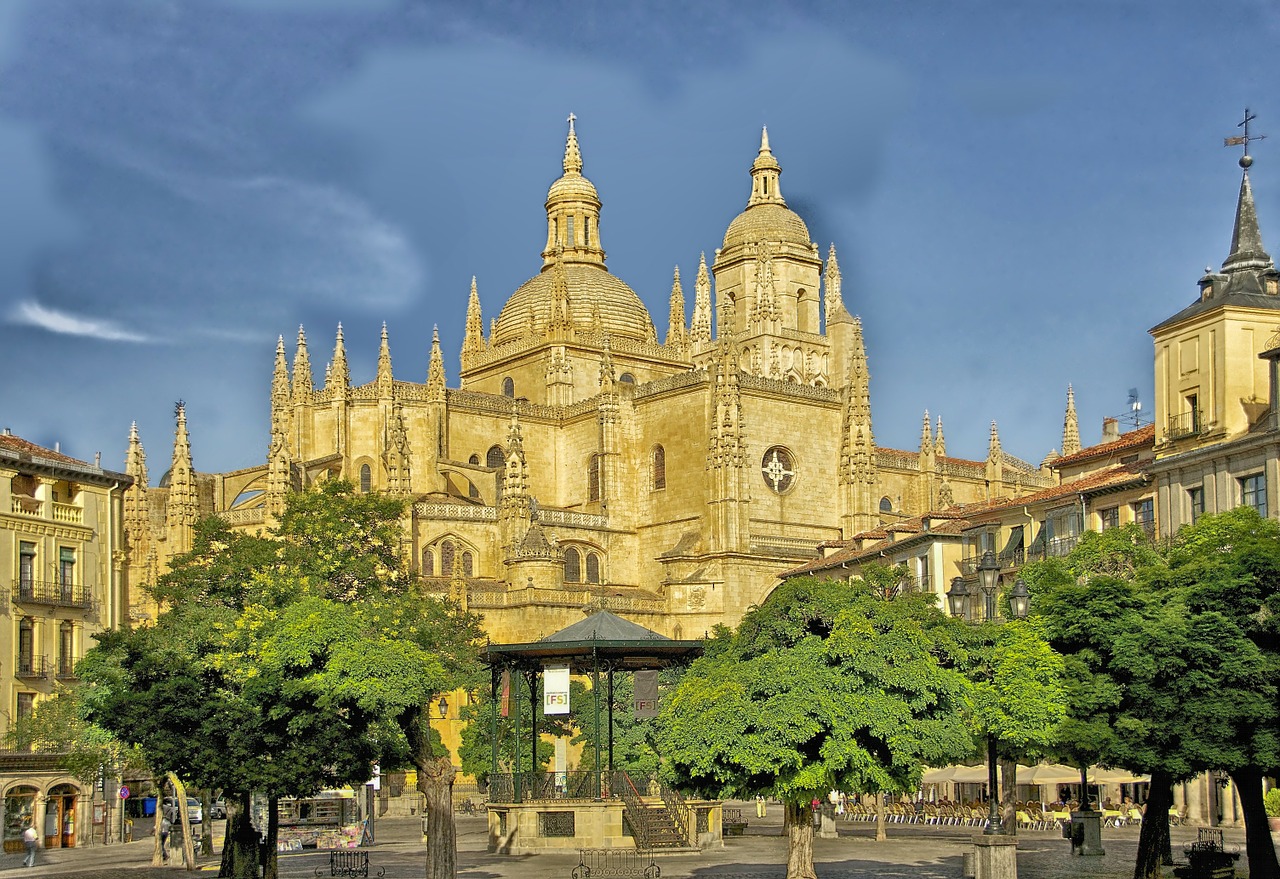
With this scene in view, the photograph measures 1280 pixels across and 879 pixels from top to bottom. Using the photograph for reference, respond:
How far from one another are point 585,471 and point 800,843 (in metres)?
55.9

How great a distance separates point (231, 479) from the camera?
8500cm

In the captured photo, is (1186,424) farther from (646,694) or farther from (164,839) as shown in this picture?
(164,839)

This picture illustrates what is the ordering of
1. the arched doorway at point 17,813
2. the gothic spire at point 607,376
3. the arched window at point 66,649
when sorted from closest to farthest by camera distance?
1. the arched doorway at point 17,813
2. the arched window at point 66,649
3. the gothic spire at point 607,376

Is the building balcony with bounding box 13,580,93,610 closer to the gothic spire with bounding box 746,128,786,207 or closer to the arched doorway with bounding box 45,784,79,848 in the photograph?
the arched doorway with bounding box 45,784,79,848

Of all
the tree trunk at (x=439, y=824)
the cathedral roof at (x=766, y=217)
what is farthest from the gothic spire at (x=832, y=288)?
the tree trunk at (x=439, y=824)

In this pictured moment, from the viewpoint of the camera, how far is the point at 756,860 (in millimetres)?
36875

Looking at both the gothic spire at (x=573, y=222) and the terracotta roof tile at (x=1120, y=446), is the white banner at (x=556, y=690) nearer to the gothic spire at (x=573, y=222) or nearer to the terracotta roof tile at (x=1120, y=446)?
the terracotta roof tile at (x=1120, y=446)

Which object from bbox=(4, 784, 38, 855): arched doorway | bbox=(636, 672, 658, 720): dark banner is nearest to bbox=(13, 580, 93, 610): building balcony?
bbox=(4, 784, 38, 855): arched doorway

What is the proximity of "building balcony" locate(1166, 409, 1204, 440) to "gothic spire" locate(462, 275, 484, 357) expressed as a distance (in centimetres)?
5201

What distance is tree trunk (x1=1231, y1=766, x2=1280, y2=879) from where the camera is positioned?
92.9 ft

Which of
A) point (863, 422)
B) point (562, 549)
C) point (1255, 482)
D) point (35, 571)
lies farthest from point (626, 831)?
point (863, 422)

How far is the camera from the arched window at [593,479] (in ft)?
273

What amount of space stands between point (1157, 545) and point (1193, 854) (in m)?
11.8

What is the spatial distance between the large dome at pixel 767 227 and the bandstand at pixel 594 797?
6531 centimetres
